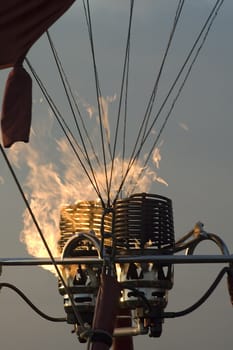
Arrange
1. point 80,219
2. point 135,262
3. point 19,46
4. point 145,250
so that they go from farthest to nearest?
point 80,219, point 145,250, point 135,262, point 19,46

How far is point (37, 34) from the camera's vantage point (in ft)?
44.7

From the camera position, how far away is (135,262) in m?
14.2

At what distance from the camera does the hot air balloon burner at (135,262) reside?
14367 mm

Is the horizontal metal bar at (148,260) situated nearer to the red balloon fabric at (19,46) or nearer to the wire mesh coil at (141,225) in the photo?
the wire mesh coil at (141,225)

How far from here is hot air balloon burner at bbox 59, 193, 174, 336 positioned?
1437cm

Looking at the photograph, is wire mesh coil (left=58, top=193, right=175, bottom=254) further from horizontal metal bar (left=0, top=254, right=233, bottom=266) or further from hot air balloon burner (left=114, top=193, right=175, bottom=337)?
horizontal metal bar (left=0, top=254, right=233, bottom=266)

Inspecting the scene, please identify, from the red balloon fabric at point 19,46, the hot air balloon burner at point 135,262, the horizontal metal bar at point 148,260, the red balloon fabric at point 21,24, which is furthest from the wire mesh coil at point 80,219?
the red balloon fabric at point 21,24

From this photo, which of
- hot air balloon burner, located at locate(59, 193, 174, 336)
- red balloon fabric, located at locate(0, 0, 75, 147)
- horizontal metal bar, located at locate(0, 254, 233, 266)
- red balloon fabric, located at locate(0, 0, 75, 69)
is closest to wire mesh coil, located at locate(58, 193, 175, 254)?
hot air balloon burner, located at locate(59, 193, 174, 336)

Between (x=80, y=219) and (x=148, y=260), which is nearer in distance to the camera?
(x=148, y=260)

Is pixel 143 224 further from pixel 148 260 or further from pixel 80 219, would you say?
pixel 80 219

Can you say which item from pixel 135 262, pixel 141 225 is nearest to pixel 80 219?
pixel 141 225

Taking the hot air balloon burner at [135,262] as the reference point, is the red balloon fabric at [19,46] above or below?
above

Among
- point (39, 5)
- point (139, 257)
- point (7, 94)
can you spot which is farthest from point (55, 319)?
point (39, 5)

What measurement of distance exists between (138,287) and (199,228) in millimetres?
1879
